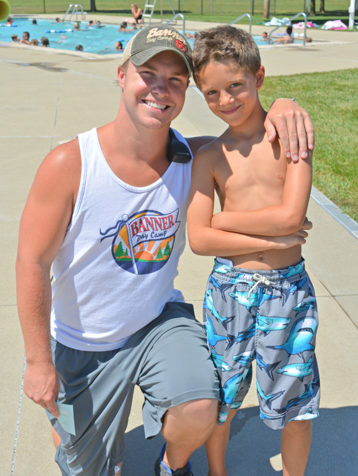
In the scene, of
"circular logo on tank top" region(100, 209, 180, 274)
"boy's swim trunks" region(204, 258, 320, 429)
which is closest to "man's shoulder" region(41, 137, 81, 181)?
"circular logo on tank top" region(100, 209, 180, 274)

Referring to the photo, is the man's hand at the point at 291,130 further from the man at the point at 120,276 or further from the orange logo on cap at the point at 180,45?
the orange logo on cap at the point at 180,45

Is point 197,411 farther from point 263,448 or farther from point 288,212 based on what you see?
point 288,212

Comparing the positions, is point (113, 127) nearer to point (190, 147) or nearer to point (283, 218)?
point (190, 147)

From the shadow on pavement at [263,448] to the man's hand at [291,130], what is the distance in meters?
1.35

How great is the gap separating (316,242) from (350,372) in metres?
1.74

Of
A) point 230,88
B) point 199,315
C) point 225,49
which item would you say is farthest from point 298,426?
point 199,315

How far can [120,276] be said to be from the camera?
2.38m

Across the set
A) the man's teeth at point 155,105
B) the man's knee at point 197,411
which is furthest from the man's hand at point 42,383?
the man's teeth at point 155,105

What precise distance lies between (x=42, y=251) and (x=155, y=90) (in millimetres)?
738

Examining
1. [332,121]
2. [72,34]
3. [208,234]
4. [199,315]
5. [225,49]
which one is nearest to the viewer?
[225,49]

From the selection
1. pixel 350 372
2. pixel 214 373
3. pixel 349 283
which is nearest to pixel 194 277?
pixel 349 283

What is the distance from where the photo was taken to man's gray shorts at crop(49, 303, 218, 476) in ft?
7.64

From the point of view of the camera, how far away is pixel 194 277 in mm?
4395

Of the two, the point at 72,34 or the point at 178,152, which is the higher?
the point at 178,152
